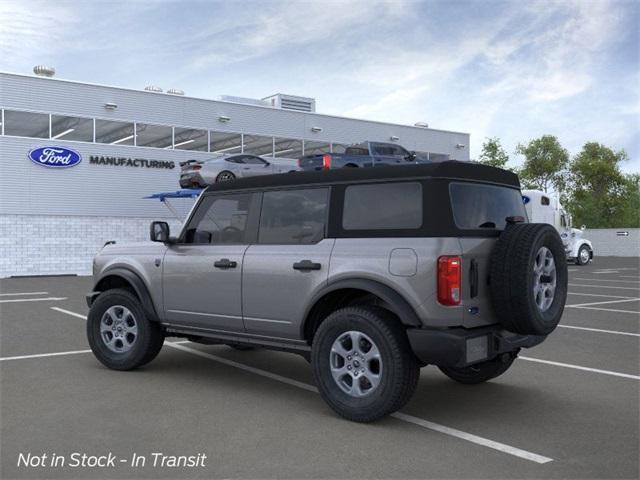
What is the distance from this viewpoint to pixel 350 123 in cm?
3475

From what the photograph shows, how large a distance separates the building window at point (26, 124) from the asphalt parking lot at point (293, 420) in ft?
64.9

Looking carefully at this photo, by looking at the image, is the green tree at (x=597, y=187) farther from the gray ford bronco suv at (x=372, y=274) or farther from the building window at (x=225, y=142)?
the gray ford bronco suv at (x=372, y=274)

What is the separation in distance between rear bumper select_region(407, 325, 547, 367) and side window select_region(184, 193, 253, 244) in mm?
2010

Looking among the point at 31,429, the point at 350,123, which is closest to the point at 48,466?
the point at 31,429

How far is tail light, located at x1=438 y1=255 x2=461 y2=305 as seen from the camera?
4703 mm

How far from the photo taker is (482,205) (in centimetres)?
530

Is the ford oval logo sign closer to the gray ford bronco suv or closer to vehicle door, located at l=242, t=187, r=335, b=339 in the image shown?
the gray ford bronco suv

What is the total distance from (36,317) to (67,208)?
16.5 meters

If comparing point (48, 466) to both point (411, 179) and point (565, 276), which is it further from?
point (565, 276)

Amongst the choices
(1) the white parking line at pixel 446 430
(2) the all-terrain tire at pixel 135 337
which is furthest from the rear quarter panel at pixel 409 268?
(2) the all-terrain tire at pixel 135 337

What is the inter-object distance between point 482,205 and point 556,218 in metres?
25.1

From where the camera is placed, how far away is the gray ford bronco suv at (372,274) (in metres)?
4.81

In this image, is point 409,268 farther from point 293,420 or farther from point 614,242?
point 614,242

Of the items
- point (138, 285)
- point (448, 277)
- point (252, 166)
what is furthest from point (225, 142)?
point (448, 277)
